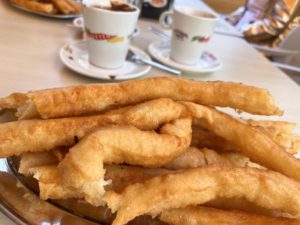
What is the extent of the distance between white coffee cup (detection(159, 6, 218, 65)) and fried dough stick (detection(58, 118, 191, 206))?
1.86 ft

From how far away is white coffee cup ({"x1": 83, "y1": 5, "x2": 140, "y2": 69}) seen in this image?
0.79 meters

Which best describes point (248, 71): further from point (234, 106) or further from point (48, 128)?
point (48, 128)

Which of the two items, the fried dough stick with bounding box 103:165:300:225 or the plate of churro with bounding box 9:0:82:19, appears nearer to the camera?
the fried dough stick with bounding box 103:165:300:225

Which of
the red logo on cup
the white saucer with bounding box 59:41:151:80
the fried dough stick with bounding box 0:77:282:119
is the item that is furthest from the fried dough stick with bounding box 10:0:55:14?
the fried dough stick with bounding box 0:77:282:119

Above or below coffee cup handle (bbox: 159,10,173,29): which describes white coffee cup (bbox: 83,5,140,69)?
above

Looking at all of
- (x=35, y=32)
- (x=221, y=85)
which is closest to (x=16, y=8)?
(x=35, y=32)

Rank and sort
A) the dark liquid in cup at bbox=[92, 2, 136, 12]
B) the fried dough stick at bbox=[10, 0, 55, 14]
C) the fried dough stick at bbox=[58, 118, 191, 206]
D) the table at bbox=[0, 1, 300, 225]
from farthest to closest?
the fried dough stick at bbox=[10, 0, 55, 14] → the dark liquid in cup at bbox=[92, 2, 136, 12] → the table at bbox=[0, 1, 300, 225] → the fried dough stick at bbox=[58, 118, 191, 206]

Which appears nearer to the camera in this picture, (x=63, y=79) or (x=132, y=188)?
(x=132, y=188)

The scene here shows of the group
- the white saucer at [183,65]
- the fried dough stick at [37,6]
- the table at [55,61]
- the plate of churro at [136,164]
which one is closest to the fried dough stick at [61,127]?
the plate of churro at [136,164]

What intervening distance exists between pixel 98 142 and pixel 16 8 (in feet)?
2.88

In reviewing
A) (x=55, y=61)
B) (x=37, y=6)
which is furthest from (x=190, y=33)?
(x=37, y=6)

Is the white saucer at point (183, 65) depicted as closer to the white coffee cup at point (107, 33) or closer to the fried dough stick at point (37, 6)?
the white coffee cup at point (107, 33)

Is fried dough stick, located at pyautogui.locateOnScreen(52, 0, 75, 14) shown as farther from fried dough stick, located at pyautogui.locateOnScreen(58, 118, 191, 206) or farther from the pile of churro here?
fried dough stick, located at pyautogui.locateOnScreen(58, 118, 191, 206)

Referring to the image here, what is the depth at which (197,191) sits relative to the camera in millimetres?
354
